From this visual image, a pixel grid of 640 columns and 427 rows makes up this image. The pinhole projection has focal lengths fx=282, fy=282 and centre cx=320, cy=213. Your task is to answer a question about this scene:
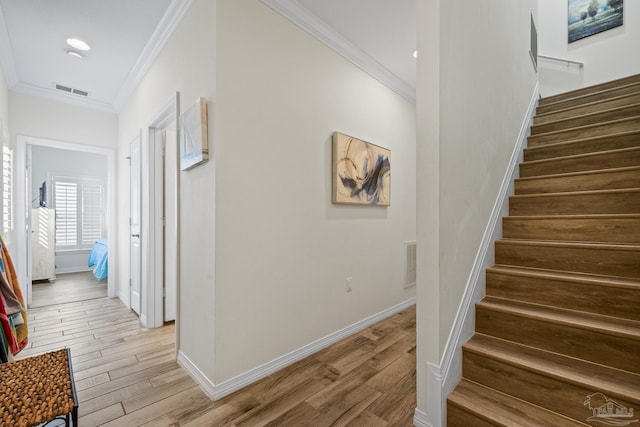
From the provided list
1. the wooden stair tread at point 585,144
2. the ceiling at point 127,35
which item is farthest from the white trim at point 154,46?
the wooden stair tread at point 585,144

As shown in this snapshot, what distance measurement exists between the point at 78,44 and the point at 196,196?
2141 millimetres

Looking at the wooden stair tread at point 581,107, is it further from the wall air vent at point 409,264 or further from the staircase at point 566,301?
the wall air vent at point 409,264

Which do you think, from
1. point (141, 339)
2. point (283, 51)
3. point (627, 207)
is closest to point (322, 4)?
point (283, 51)

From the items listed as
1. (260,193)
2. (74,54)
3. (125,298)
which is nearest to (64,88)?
(74,54)

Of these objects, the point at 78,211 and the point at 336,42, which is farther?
the point at 78,211

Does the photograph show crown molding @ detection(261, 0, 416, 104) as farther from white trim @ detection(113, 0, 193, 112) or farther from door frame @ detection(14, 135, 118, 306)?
door frame @ detection(14, 135, 118, 306)

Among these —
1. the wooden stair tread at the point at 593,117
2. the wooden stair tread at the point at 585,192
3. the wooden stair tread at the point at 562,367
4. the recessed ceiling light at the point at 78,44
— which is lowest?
the wooden stair tread at the point at 562,367

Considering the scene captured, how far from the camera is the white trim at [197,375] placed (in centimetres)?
178

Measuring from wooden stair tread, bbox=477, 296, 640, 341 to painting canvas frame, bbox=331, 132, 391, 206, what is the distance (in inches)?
54.4

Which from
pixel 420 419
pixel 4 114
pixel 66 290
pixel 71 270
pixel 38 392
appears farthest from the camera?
pixel 71 270

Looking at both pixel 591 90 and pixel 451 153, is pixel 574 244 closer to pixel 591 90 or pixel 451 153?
pixel 451 153

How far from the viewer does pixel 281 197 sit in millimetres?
2129

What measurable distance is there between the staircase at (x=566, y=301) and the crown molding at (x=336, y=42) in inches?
66.4

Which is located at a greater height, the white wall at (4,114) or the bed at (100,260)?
the white wall at (4,114)
